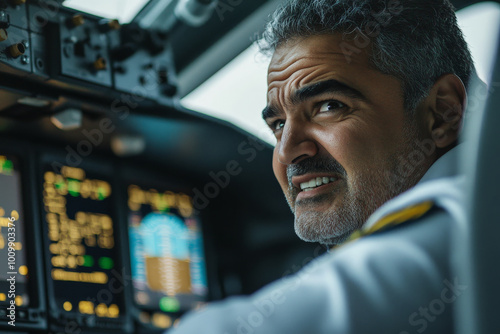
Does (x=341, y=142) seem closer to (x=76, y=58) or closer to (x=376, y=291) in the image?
(x=376, y=291)

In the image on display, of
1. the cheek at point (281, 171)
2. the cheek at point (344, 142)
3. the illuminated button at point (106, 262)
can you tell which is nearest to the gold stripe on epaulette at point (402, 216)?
the cheek at point (344, 142)

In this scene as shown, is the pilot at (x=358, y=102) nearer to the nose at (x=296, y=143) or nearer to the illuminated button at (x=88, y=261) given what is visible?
the nose at (x=296, y=143)

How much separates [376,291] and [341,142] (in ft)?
2.94

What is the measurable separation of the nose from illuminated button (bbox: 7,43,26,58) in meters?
0.88

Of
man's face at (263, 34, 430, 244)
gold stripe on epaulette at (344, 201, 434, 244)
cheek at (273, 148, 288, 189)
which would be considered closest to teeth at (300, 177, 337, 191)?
man's face at (263, 34, 430, 244)

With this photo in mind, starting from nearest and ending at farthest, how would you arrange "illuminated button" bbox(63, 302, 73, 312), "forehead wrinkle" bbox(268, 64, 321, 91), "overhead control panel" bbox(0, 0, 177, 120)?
"forehead wrinkle" bbox(268, 64, 321, 91) < "overhead control panel" bbox(0, 0, 177, 120) < "illuminated button" bbox(63, 302, 73, 312)

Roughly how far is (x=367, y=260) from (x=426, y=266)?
4 cm

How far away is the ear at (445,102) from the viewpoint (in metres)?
1.34

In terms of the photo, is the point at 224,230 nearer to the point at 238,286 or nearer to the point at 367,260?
the point at 238,286

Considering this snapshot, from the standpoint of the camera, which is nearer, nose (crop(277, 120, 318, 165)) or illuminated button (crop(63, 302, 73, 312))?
nose (crop(277, 120, 318, 165))

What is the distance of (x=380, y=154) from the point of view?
4.40ft

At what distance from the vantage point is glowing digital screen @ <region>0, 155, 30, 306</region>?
215cm

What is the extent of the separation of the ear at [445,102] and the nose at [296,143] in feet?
0.73

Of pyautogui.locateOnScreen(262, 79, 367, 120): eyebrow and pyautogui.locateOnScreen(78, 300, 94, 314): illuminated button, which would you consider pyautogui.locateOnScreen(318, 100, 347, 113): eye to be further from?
pyautogui.locateOnScreen(78, 300, 94, 314): illuminated button
